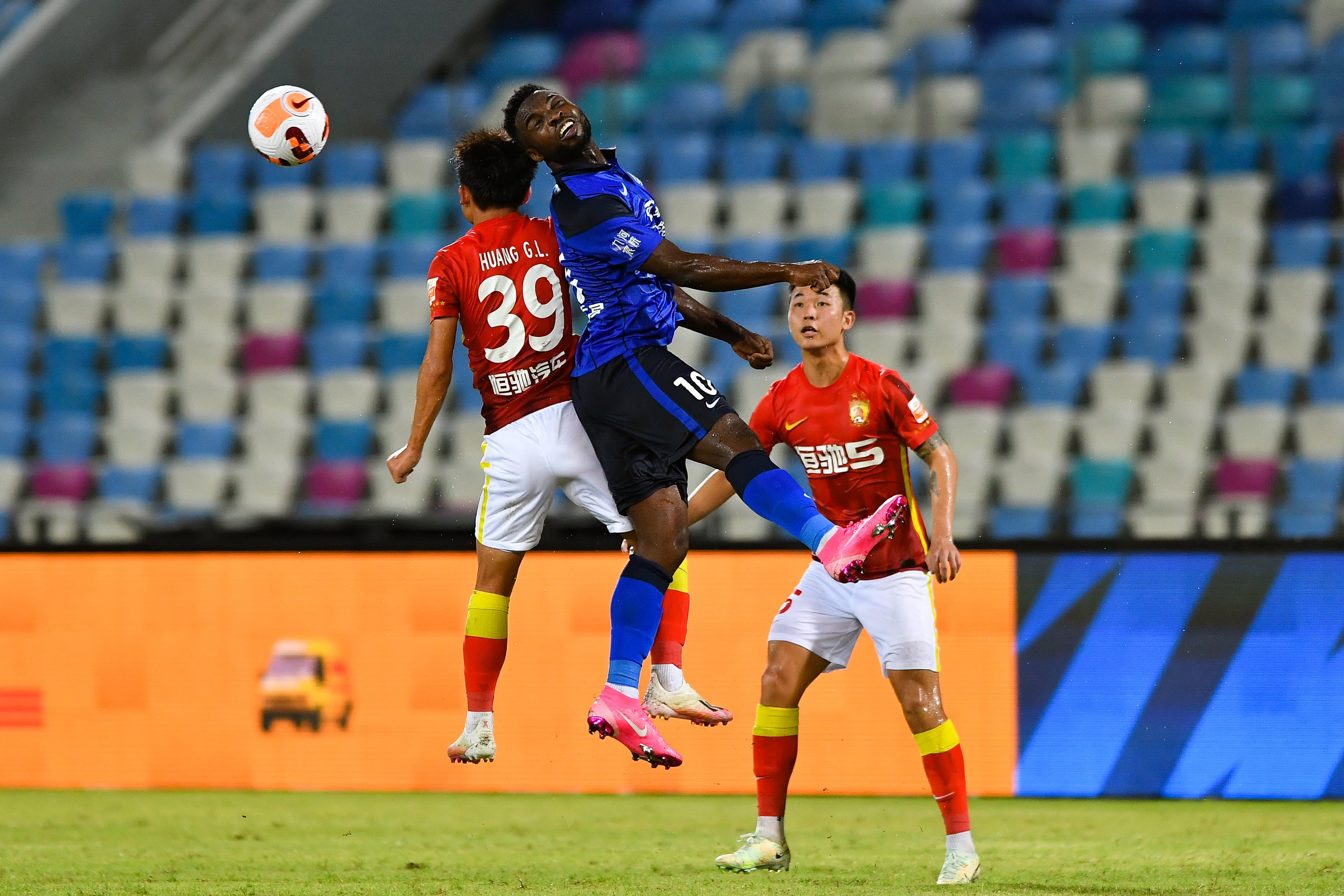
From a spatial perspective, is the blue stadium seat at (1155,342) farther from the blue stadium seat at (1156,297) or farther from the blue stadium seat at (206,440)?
the blue stadium seat at (206,440)

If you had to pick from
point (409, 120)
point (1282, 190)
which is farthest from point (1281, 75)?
point (409, 120)

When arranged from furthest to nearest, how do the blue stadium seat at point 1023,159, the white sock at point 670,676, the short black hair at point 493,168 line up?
the blue stadium seat at point 1023,159 < the white sock at point 670,676 < the short black hair at point 493,168

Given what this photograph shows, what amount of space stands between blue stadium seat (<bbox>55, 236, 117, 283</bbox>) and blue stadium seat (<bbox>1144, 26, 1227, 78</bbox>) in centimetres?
810

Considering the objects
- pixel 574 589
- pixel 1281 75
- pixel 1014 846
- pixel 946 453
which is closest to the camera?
pixel 946 453

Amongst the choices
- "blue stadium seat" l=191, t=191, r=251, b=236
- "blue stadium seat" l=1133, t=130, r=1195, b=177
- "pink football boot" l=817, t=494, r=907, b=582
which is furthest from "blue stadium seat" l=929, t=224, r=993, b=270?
"pink football boot" l=817, t=494, r=907, b=582

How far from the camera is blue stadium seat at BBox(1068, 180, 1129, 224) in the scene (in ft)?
41.8

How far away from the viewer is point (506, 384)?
19.5 ft

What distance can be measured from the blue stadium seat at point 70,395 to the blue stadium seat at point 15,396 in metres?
0.10

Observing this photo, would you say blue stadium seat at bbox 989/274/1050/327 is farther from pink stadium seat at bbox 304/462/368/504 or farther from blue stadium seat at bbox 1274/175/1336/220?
pink stadium seat at bbox 304/462/368/504

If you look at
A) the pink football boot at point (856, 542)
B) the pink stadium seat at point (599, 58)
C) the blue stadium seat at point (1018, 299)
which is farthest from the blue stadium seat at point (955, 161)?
the pink football boot at point (856, 542)

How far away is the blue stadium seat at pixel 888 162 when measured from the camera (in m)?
13.2

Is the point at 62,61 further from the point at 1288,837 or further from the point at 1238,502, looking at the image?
the point at 1288,837

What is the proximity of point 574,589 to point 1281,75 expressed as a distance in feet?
23.8

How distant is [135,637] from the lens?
9.68 meters
